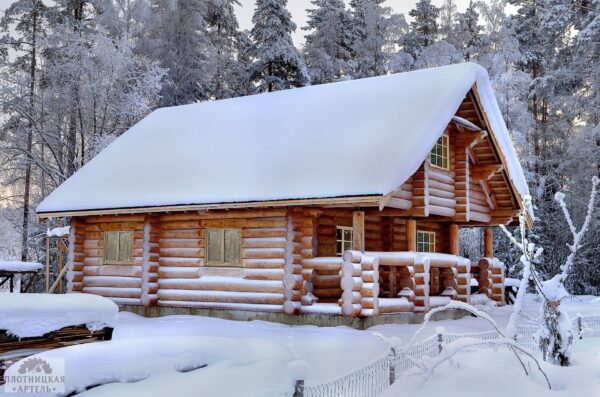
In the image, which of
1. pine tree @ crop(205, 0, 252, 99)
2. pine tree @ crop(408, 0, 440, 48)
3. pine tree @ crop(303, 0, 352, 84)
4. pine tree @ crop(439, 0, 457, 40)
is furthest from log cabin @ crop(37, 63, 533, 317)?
pine tree @ crop(408, 0, 440, 48)

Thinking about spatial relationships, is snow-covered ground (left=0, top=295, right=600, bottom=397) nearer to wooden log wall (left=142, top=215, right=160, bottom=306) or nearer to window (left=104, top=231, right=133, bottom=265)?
wooden log wall (left=142, top=215, right=160, bottom=306)

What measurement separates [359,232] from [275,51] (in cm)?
2292

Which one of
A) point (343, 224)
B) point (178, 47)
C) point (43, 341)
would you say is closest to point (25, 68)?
point (178, 47)

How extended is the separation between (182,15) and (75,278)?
Answer: 74.1ft

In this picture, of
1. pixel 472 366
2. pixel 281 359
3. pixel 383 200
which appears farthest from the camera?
pixel 383 200

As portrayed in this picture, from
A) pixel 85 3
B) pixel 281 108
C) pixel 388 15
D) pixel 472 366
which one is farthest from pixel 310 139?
pixel 388 15

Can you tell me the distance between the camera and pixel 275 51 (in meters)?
36.8

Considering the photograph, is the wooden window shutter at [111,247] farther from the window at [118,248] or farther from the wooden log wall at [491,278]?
the wooden log wall at [491,278]

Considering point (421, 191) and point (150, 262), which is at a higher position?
point (421, 191)

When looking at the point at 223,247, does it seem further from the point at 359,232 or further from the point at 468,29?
the point at 468,29

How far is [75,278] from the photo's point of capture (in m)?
20.9

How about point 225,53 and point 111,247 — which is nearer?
point 111,247

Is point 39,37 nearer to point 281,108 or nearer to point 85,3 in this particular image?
point 85,3

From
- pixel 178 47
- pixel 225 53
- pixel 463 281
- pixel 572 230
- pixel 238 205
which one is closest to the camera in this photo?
pixel 572 230
